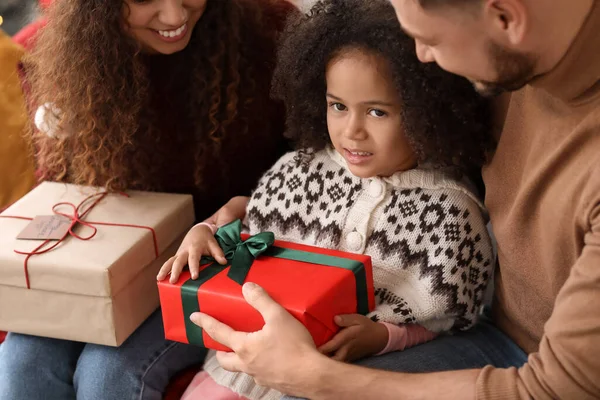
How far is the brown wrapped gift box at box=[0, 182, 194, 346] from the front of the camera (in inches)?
53.0

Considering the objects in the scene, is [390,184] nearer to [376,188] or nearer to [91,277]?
[376,188]

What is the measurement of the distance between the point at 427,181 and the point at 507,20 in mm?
423

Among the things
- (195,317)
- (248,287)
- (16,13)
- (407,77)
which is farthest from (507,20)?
(16,13)

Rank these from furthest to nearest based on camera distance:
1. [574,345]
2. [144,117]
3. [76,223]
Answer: [144,117] → [76,223] → [574,345]

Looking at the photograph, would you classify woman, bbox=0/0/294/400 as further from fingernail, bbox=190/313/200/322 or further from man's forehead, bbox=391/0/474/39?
man's forehead, bbox=391/0/474/39

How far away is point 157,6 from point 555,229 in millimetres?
849

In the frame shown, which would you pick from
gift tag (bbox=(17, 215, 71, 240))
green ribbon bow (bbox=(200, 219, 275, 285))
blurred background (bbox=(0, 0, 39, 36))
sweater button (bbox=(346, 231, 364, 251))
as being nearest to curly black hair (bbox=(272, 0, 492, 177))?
sweater button (bbox=(346, 231, 364, 251))

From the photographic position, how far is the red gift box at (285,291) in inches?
46.1

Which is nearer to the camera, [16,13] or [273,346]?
[273,346]

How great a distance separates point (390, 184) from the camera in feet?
4.48

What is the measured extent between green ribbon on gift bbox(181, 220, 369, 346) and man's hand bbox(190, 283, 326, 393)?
0.07 metres

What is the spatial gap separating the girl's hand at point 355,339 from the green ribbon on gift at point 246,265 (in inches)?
1.4

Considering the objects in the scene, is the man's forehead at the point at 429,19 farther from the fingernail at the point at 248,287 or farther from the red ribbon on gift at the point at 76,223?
the red ribbon on gift at the point at 76,223

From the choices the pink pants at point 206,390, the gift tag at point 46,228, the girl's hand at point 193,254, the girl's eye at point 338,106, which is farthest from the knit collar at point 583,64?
the gift tag at point 46,228
